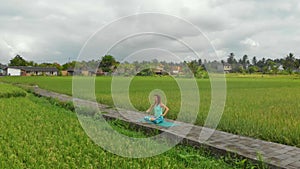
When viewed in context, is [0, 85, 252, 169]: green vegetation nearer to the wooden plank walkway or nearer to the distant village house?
the wooden plank walkway

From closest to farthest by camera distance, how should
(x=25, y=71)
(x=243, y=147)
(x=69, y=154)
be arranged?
(x=69, y=154), (x=243, y=147), (x=25, y=71)

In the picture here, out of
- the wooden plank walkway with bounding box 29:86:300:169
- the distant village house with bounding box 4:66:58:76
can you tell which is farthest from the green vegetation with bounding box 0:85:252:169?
the distant village house with bounding box 4:66:58:76

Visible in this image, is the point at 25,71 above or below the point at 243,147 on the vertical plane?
above

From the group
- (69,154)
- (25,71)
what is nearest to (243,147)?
(69,154)

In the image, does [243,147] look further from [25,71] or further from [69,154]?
[25,71]

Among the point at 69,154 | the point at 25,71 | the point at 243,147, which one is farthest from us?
the point at 25,71

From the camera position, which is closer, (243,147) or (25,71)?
(243,147)

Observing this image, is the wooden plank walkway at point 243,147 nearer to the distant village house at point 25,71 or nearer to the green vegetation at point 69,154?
the green vegetation at point 69,154

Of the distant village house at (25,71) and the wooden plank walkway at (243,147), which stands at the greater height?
the distant village house at (25,71)

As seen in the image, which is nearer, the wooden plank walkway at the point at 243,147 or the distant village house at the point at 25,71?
the wooden plank walkway at the point at 243,147

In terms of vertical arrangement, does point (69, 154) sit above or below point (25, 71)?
below

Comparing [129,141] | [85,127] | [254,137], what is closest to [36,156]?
[129,141]

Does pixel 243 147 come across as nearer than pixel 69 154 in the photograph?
No

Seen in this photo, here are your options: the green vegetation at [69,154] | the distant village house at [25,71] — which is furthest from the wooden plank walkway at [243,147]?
the distant village house at [25,71]
